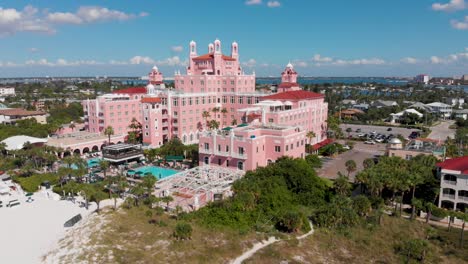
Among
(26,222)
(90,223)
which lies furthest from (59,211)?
(90,223)

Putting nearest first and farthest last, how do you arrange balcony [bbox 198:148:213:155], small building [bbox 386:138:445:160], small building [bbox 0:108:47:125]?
balcony [bbox 198:148:213:155], small building [bbox 386:138:445:160], small building [bbox 0:108:47:125]

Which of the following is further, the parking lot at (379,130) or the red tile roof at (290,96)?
the parking lot at (379,130)

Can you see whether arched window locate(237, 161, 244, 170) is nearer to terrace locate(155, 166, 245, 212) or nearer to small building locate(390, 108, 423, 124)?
terrace locate(155, 166, 245, 212)

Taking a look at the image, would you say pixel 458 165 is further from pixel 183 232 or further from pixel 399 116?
pixel 399 116

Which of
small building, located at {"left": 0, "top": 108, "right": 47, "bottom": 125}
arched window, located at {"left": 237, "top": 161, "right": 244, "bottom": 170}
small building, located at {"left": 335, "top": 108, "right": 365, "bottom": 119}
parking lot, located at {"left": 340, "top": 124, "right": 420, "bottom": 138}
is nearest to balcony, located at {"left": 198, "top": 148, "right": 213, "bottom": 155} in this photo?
arched window, located at {"left": 237, "top": 161, "right": 244, "bottom": 170}

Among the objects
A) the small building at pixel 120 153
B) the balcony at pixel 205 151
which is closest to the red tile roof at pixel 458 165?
the balcony at pixel 205 151

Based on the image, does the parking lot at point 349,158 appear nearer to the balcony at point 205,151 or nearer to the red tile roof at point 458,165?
the red tile roof at point 458,165
